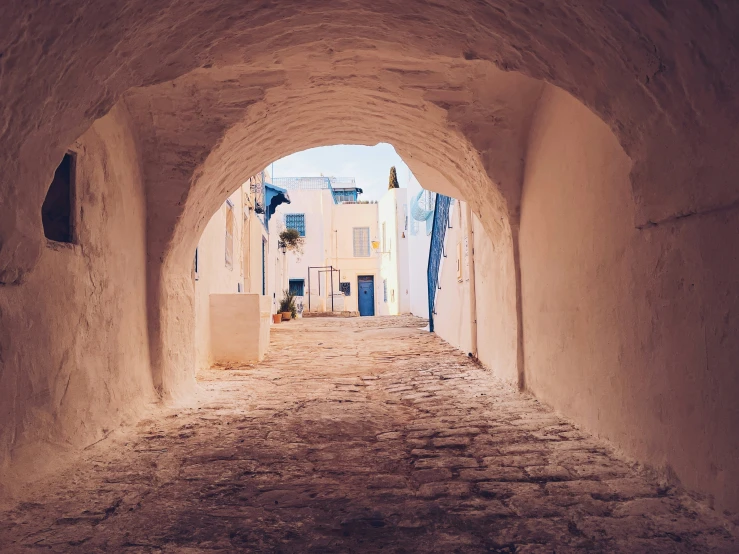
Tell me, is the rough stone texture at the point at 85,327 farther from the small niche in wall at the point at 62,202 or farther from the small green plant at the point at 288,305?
the small green plant at the point at 288,305

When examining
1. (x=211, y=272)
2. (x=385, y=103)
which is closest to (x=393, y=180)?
(x=211, y=272)

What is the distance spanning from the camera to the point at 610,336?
3.18 meters

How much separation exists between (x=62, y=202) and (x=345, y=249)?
2586 cm

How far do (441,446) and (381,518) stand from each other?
43.5 inches

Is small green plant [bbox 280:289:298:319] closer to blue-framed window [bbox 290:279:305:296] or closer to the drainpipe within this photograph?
blue-framed window [bbox 290:279:305:296]

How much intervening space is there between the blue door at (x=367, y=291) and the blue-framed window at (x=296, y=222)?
15.5ft

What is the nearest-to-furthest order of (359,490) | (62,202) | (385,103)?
(359,490), (62,202), (385,103)

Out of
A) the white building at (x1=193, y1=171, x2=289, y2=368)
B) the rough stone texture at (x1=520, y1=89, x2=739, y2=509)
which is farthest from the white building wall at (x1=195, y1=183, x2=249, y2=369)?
the rough stone texture at (x1=520, y1=89, x2=739, y2=509)

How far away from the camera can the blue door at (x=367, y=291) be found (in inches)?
1174

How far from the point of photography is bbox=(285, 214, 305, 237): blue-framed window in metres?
26.6

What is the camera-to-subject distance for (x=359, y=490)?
2.62 meters

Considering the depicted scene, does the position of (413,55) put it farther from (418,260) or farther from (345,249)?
(345,249)

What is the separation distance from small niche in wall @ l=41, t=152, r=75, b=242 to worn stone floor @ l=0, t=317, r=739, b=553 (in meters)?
1.34

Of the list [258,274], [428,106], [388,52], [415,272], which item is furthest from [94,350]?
[415,272]
